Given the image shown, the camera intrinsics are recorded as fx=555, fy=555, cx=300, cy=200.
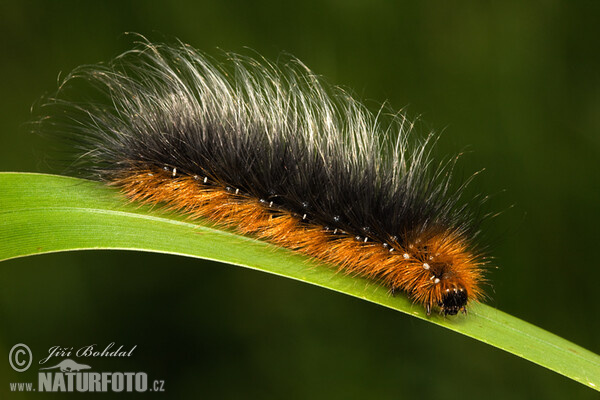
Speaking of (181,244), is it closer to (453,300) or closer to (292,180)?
(292,180)

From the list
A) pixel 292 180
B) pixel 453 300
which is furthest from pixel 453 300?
pixel 292 180

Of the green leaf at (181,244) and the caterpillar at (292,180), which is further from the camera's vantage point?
the caterpillar at (292,180)

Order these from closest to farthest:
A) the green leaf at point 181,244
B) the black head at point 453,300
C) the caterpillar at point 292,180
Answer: the green leaf at point 181,244 < the black head at point 453,300 < the caterpillar at point 292,180

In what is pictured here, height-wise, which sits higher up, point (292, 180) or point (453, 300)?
point (292, 180)

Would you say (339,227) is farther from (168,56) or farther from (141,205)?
(168,56)

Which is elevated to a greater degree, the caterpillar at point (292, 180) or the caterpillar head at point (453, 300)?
the caterpillar at point (292, 180)

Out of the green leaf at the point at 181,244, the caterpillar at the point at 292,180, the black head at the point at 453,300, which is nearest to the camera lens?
the green leaf at the point at 181,244
